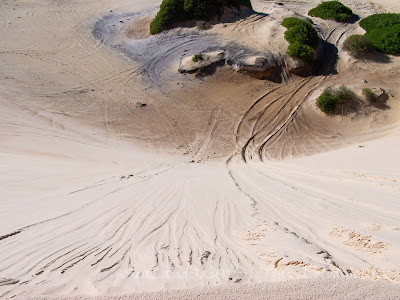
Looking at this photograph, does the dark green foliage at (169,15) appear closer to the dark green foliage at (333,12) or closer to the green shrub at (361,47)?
the dark green foliage at (333,12)

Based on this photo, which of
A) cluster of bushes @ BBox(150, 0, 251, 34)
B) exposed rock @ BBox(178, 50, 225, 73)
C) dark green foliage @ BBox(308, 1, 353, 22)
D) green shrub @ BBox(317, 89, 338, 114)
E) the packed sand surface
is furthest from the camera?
dark green foliage @ BBox(308, 1, 353, 22)

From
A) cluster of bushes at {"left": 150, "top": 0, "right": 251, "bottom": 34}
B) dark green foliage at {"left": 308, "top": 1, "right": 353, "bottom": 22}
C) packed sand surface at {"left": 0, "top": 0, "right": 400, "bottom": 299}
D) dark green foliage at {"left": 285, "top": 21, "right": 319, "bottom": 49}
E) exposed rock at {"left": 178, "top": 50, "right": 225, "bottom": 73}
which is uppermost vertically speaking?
cluster of bushes at {"left": 150, "top": 0, "right": 251, "bottom": 34}

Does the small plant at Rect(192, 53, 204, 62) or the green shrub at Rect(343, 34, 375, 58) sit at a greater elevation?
the small plant at Rect(192, 53, 204, 62)

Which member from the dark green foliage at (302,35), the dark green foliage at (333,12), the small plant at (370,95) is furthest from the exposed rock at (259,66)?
the dark green foliage at (333,12)

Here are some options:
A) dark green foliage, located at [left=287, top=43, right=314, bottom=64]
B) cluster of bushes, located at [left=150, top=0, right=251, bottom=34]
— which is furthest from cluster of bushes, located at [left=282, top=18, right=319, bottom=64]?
cluster of bushes, located at [left=150, top=0, right=251, bottom=34]

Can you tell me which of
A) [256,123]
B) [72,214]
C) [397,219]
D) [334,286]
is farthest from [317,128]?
[334,286]

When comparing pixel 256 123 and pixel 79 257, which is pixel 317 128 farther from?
pixel 79 257

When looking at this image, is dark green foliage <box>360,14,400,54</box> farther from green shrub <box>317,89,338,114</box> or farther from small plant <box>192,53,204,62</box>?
small plant <box>192,53,204,62</box>
